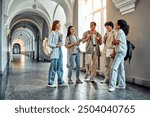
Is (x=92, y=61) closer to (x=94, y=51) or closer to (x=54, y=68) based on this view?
(x=94, y=51)

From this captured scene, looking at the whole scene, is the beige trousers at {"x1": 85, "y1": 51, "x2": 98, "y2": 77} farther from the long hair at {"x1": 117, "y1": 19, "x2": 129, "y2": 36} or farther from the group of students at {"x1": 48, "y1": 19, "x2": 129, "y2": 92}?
the long hair at {"x1": 117, "y1": 19, "x2": 129, "y2": 36}

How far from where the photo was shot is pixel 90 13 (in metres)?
11.6

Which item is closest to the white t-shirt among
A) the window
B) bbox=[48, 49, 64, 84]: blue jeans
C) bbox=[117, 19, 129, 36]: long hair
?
bbox=[117, 19, 129, 36]: long hair

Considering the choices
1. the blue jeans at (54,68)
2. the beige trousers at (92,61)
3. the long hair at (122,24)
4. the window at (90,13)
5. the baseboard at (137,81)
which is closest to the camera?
the long hair at (122,24)

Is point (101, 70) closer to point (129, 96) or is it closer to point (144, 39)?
point (144, 39)

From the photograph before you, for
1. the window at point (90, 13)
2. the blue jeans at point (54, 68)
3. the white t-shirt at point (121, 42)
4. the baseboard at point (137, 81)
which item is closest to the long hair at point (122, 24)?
the white t-shirt at point (121, 42)

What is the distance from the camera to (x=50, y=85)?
20.1ft

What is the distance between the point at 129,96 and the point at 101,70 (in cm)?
430

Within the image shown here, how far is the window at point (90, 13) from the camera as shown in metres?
10.1

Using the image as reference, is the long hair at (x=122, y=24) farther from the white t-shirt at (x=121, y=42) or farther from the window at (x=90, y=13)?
the window at (x=90, y=13)

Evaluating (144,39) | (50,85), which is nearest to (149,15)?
(144,39)

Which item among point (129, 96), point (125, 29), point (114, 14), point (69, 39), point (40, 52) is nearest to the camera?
point (129, 96)

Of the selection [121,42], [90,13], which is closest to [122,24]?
[121,42]

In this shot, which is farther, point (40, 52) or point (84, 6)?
point (40, 52)
